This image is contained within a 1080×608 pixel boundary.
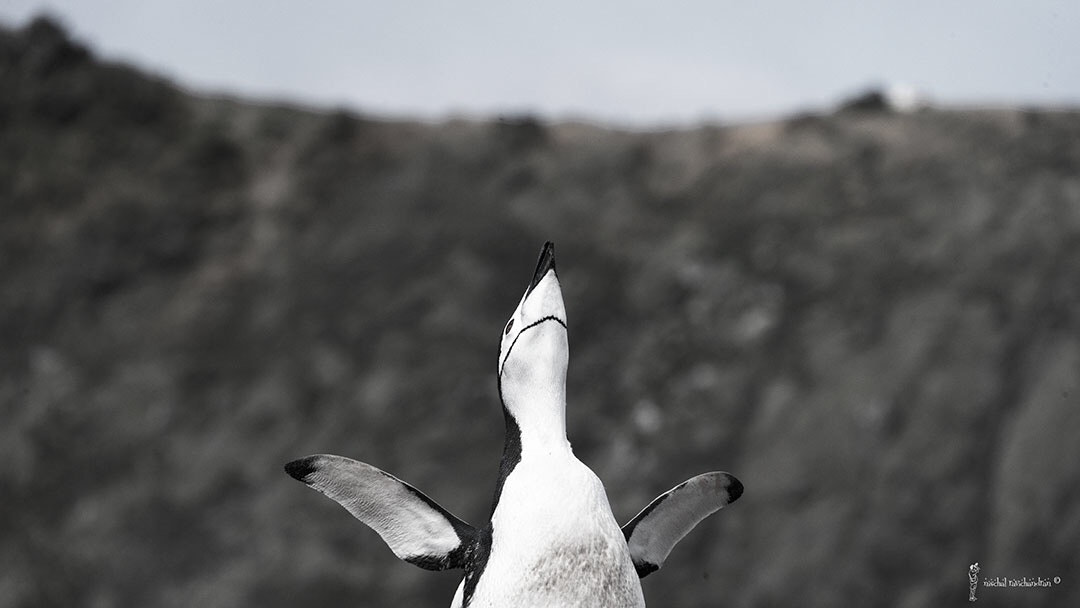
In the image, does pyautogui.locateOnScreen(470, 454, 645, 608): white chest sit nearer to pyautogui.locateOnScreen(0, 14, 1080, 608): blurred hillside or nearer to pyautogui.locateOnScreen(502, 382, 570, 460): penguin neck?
pyautogui.locateOnScreen(502, 382, 570, 460): penguin neck

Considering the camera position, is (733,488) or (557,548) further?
(733,488)

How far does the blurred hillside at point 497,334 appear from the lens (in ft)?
45.3

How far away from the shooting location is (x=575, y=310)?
15.7m

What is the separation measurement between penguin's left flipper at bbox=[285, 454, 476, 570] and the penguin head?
0.44 metres

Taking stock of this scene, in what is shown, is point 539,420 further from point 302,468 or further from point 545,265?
point 302,468

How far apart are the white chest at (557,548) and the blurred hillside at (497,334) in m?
10.4

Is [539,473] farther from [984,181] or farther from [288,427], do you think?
[984,181]

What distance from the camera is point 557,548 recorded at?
3.38 metres

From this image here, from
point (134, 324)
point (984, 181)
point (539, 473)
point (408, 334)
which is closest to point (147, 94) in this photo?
point (134, 324)

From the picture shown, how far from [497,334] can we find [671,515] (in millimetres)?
11697

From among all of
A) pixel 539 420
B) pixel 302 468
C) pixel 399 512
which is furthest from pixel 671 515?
pixel 302 468

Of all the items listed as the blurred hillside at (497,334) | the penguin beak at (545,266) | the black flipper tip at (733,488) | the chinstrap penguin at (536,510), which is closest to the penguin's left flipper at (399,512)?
the chinstrap penguin at (536,510)

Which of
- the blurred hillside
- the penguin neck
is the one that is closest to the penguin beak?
the penguin neck

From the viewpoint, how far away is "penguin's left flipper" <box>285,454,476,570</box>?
376 cm
